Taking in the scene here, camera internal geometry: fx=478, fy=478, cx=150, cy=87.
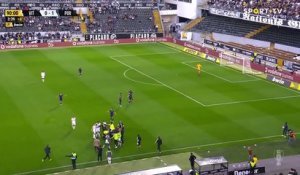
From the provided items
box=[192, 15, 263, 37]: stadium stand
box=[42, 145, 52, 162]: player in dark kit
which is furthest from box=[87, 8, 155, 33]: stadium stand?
box=[42, 145, 52, 162]: player in dark kit

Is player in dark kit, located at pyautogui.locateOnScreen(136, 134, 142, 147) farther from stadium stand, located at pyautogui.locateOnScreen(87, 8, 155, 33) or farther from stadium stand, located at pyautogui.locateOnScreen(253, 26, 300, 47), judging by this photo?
stadium stand, located at pyautogui.locateOnScreen(87, 8, 155, 33)

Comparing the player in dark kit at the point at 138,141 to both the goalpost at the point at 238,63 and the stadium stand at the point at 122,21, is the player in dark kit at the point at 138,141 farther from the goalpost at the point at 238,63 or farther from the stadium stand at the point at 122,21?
the stadium stand at the point at 122,21

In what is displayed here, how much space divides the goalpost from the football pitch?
1625 millimetres

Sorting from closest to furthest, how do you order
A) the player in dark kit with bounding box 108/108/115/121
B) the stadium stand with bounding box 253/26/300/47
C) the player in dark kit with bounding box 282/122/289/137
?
1. the player in dark kit with bounding box 282/122/289/137
2. the player in dark kit with bounding box 108/108/115/121
3. the stadium stand with bounding box 253/26/300/47

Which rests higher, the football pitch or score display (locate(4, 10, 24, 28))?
score display (locate(4, 10, 24, 28))

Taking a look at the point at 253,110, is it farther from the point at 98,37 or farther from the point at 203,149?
the point at 98,37

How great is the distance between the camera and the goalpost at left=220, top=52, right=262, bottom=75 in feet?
A: 184

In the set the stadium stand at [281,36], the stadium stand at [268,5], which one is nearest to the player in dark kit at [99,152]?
the stadium stand at [268,5]

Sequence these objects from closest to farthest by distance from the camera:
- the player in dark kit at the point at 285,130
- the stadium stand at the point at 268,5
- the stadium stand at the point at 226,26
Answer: the player in dark kit at the point at 285,130 → the stadium stand at the point at 268,5 → the stadium stand at the point at 226,26

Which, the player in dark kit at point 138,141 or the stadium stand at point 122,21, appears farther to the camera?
the stadium stand at point 122,21

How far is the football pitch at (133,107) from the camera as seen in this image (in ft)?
107

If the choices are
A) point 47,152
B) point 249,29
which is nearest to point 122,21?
point 249,29

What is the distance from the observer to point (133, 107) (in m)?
41.3

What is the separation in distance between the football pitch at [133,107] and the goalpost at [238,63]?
1.63m
